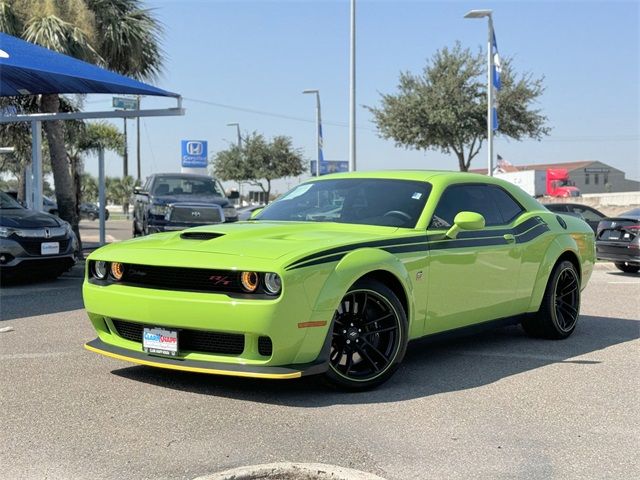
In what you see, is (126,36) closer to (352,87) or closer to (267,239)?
(352,87)

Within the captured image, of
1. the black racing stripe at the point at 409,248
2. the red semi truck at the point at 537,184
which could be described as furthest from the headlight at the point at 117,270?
the red semi truck at the point at 537,184

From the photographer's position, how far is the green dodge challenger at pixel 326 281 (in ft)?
15.3

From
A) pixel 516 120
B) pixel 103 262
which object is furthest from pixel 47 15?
pixel 516 120

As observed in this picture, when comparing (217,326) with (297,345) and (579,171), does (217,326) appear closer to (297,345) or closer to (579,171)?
(297,345)

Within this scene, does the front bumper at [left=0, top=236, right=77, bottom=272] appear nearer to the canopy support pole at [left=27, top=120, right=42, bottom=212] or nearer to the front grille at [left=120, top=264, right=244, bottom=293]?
the canopy support pole at [left=27, top=120, right=42, bottom=212]

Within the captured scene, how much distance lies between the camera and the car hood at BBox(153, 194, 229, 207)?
1553cm

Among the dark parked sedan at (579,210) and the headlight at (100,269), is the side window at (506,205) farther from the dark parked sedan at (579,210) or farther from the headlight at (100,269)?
the dark parked sedan at (579,210)

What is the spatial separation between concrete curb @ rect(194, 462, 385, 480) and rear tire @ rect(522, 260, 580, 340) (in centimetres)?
375

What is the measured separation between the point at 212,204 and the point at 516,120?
22.5m

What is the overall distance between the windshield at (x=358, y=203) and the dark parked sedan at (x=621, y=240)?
8065 millimetres

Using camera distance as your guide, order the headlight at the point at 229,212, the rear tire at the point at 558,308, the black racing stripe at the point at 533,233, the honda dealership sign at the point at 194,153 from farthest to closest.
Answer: the honda dealership sign at the point at 194,153 → the headlight at the point at 229,212 → the rear tire at the point at 558,308 → the black racing stripe at the point at 533,233

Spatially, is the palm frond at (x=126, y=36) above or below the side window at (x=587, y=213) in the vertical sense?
above

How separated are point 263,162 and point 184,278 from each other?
51.9 m

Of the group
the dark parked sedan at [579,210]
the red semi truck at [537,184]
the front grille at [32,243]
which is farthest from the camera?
the red semi truck at [537,184]
